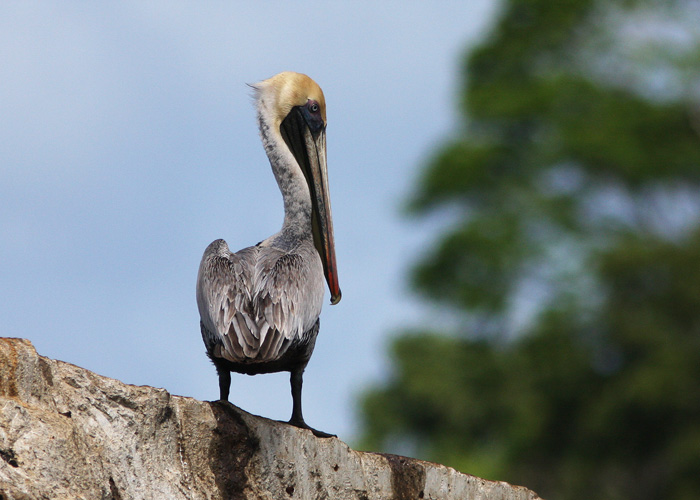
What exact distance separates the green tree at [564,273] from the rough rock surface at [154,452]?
13.9m

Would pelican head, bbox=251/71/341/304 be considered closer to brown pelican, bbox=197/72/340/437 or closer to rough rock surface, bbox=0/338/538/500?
brown pelican, bbox=197/72/340/437

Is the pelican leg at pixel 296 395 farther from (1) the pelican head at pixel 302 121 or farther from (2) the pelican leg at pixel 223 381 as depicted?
(1) the pelican head at pixel 302 121

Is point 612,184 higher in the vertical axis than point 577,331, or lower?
higher

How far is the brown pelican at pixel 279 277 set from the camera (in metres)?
5.43

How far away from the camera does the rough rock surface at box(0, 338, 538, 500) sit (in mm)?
3941

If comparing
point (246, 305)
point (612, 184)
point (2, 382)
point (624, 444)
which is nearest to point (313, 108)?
point (246, 305)

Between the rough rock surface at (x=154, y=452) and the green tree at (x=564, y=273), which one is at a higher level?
the green tree at (x=564, y=273)

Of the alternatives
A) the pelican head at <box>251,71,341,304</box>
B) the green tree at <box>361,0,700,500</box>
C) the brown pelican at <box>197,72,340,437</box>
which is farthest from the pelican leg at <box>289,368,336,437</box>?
the green tree at <box>361,0,700,500</box>

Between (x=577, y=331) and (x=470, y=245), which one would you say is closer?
(x=577, y=331)

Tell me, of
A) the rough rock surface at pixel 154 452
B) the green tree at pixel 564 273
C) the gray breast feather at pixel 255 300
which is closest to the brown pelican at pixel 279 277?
the gray breast feather at pixel 255 300

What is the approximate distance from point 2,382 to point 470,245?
2103 centimetres

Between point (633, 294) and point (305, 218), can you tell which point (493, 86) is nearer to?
point (633, 294)

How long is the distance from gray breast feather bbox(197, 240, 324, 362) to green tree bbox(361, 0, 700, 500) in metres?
13.7

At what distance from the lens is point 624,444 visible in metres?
19.6
